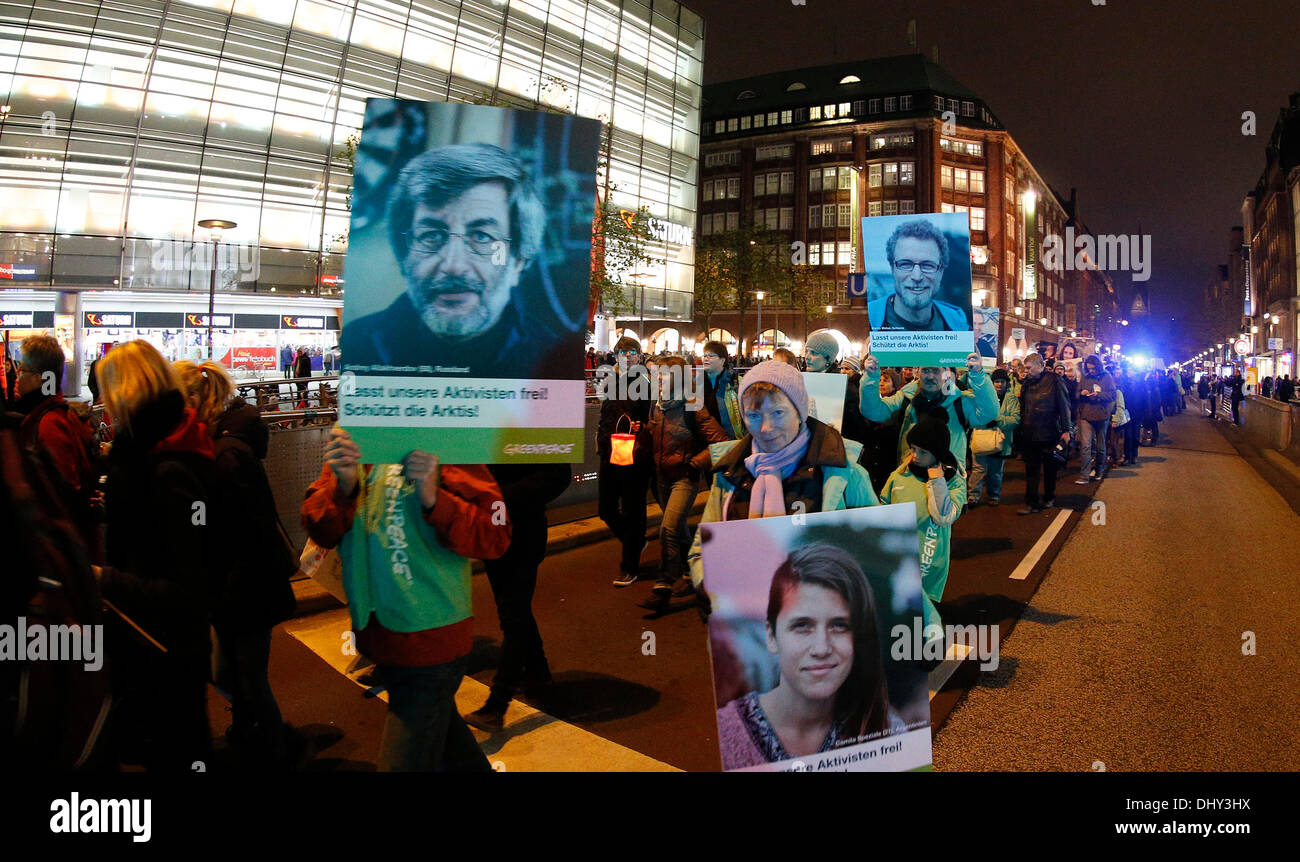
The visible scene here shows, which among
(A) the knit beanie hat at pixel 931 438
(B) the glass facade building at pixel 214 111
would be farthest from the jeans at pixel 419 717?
(B) the glass facade building at pixel 214 111

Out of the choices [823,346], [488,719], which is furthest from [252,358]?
[488,719]

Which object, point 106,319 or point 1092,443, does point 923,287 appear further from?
point 106,319

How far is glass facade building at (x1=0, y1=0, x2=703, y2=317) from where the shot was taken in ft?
93.6

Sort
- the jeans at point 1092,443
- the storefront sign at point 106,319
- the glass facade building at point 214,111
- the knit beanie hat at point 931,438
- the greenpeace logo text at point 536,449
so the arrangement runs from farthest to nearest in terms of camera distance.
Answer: the storefront sign at point 106,319, the glass facade building at point 214,111, the jeans at point 1092,443, the knit beanie hat at point 931,438, the greenpeace logo text at point 536,449

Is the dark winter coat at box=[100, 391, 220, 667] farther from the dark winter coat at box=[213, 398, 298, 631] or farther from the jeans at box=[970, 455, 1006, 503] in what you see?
the jeans at box=[970, 455, 1006, 503]

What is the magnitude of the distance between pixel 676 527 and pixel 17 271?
30820mm

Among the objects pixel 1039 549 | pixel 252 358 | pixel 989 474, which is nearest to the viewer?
pixel 1039 549

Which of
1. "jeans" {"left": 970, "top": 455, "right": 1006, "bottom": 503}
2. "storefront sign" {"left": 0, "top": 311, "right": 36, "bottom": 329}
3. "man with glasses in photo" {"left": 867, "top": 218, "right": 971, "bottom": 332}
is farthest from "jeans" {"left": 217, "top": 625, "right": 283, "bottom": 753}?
"storefront sign" {"left": 0, "top": 311, "right": 36, "bottom": 329}

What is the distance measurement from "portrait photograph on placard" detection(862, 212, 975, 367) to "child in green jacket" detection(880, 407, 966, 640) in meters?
1.92

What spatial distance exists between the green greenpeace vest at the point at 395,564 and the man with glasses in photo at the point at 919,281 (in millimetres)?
4757

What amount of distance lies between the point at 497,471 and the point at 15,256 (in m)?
31.4

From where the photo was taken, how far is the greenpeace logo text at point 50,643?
1941 mm

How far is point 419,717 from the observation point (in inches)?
112

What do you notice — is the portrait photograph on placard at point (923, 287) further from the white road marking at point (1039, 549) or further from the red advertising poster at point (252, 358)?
the red advertising poster at point (252, 358)
